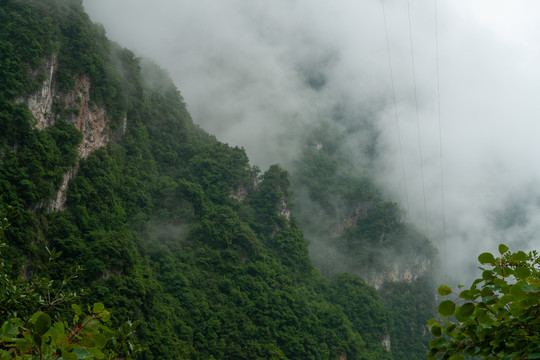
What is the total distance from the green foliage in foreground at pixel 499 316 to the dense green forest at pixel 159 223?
15.4 meters

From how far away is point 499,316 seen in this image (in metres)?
2.28

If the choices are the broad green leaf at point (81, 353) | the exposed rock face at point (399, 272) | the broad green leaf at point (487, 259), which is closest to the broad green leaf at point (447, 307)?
the broad green leaf at point (487, 259)

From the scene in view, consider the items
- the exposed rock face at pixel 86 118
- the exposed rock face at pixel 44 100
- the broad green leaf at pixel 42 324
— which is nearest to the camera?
the broad green leaf at pixel 42 324

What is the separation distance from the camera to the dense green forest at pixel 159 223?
24.9 meters

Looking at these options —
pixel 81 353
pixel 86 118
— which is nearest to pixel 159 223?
pixel 86 118

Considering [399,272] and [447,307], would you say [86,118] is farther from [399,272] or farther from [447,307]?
[399,272]

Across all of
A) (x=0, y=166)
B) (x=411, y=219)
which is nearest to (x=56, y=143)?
(x=0, y=166)

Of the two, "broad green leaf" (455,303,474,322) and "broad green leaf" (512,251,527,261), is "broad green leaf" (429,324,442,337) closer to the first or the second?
"broad green leaf" (455,303,474,322)

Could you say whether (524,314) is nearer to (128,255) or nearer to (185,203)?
(128,255)

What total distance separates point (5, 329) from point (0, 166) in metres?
24.6

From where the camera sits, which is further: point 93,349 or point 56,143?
point 56,143

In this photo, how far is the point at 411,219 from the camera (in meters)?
84.4

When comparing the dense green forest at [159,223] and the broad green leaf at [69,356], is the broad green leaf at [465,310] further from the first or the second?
the dense green forest at [159,223]

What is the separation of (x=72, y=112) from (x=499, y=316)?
31615 mm
